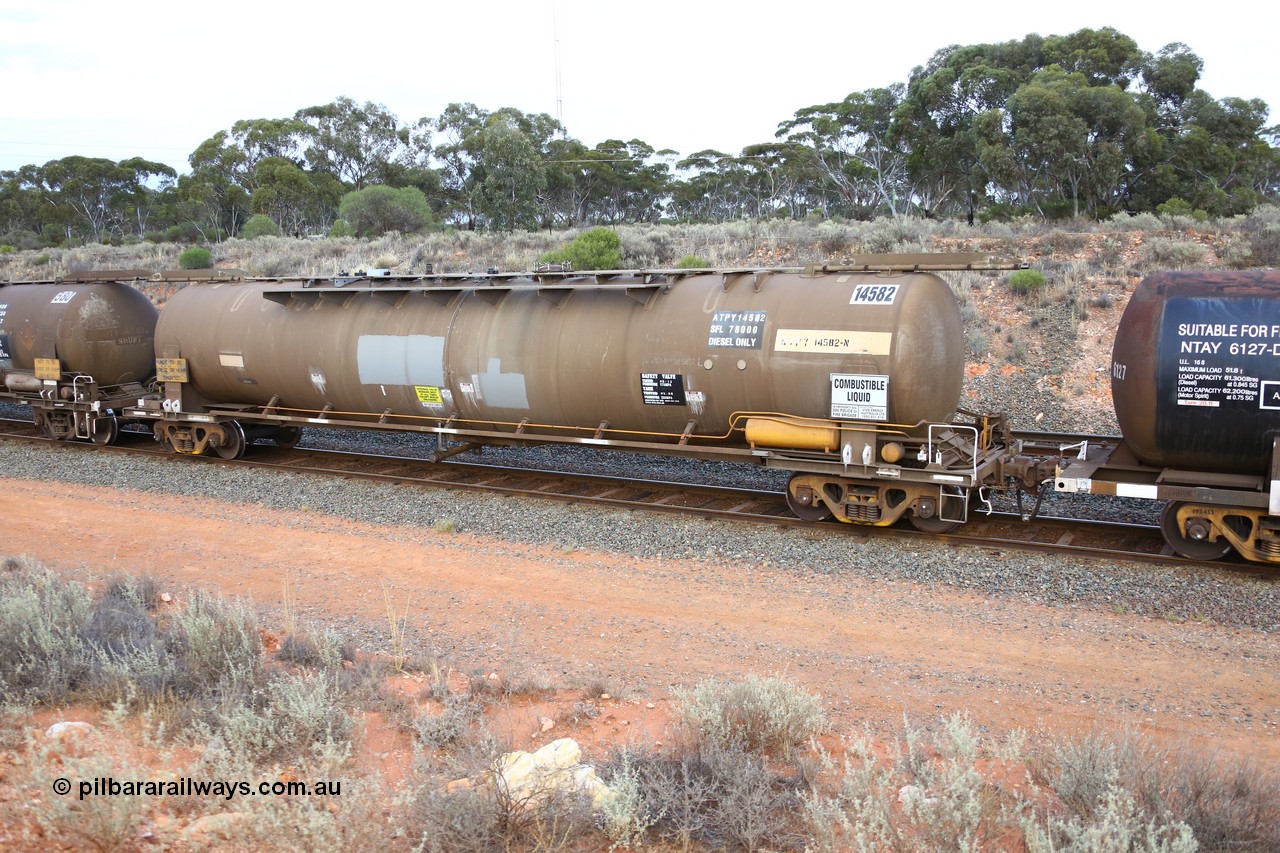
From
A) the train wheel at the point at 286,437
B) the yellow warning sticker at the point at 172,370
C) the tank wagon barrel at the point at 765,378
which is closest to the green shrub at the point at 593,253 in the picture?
Result: the train wheel at the point at 286,437

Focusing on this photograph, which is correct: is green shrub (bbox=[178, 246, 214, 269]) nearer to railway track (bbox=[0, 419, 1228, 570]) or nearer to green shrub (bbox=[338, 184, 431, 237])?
green shrub (bbox=[338, 184, 431, 237])

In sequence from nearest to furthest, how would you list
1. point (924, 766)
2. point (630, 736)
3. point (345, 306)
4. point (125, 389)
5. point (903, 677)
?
point (924, 766) → point (630, 736) → point (903, 677) → point (345, 306) → point (125, 389)

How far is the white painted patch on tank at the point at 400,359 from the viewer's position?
14703 millimetres

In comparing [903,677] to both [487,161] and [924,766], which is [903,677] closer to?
[924,766]

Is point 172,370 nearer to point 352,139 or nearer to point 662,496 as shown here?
point 662,496

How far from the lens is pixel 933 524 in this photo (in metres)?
12.0

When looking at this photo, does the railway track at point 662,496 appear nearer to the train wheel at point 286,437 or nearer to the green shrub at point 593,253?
the train wheel at point 286,437

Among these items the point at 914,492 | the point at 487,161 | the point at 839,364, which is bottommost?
the point at 914,492

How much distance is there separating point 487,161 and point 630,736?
162 ft

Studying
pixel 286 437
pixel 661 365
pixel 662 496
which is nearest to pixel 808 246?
pixel 662 496

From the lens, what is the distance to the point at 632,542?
12125mm

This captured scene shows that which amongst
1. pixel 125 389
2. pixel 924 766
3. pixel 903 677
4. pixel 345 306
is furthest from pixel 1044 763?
pixel 125 389

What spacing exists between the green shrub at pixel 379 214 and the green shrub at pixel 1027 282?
3413 cm

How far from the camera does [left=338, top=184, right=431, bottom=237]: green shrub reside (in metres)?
48.3
